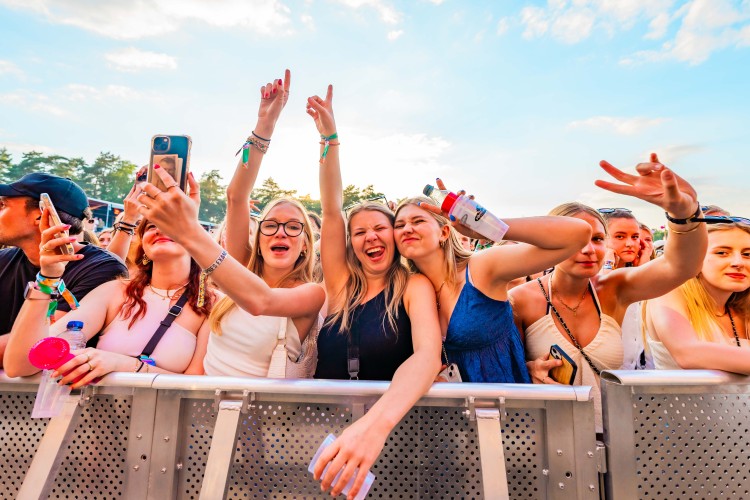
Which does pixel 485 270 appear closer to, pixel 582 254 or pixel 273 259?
pixel 582 254

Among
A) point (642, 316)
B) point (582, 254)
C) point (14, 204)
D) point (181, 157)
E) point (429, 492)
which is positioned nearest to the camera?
point (429, 492)

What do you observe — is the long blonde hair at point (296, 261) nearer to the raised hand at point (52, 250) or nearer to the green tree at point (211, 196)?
the raised hand at point (52, 250)

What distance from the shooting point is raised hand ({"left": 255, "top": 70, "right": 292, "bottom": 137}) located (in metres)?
2.88

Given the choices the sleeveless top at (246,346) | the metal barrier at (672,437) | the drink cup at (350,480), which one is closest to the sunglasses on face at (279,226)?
the sleeveless top at (246,346)

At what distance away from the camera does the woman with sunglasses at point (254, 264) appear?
162 cm

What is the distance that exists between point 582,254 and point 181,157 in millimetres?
2043

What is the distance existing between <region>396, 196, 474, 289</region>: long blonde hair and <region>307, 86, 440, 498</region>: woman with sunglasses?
0.49ft

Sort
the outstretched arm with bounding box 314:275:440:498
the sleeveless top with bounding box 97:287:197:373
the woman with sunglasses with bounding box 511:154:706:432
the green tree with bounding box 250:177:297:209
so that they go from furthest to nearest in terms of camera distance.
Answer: the green tree with bounding box 250:177:297:209
the sleeveless top with bounding box 97:287:197:373
the woman with sunglasses with bounding box 511:154:706:432
the outstretched arm with bounding box 314:275:440:498

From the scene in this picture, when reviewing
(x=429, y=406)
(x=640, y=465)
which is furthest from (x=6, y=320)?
(x=640, y=465)

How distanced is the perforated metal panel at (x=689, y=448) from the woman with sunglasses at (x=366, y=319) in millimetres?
761

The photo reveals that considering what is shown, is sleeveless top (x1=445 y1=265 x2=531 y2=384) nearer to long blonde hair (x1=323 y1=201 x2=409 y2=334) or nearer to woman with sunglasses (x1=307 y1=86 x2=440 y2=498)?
woman with sunglasses (x1=307 y1=86 x2=440 y2=498)

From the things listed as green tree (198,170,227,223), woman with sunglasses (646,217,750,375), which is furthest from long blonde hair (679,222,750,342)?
green tree (198,170,227,223)

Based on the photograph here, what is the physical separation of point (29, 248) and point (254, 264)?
143cm

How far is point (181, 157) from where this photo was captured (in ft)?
5.59
